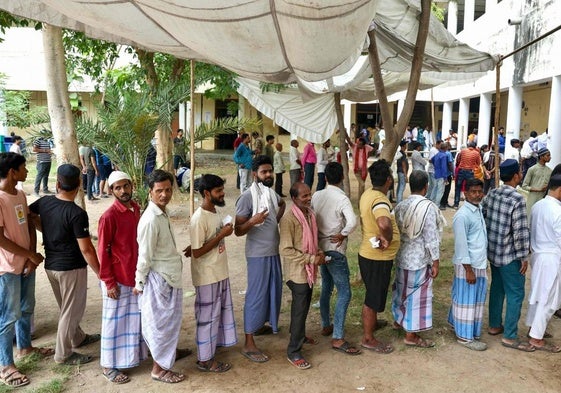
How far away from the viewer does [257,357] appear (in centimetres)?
357

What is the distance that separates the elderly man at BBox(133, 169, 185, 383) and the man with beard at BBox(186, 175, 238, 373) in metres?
0.16

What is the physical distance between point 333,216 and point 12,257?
2.33 meters

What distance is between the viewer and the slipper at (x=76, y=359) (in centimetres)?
347

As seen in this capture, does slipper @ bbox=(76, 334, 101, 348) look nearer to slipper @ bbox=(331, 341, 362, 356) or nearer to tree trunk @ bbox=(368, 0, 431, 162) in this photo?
slipper @ bbox=(331, 341, 362, 356)

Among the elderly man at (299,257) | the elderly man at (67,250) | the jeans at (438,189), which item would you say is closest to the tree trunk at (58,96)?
the elderly man at (67,250)

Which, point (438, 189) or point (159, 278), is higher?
point (438, 189)

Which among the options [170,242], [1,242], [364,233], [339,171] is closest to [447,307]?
[364,233]

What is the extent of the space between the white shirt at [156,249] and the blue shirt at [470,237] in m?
2.15

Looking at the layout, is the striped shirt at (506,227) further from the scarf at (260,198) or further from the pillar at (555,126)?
the pillar at (555,126)

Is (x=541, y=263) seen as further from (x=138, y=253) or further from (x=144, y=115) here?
(x=144, y=115)

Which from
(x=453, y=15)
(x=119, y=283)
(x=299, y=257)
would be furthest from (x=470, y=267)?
(x=453, y=15)

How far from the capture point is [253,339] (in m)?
3.76

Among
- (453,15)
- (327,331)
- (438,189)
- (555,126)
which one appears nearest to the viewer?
(327,331)

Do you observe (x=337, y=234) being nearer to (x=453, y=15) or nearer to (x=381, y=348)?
(x=381, y=348)
